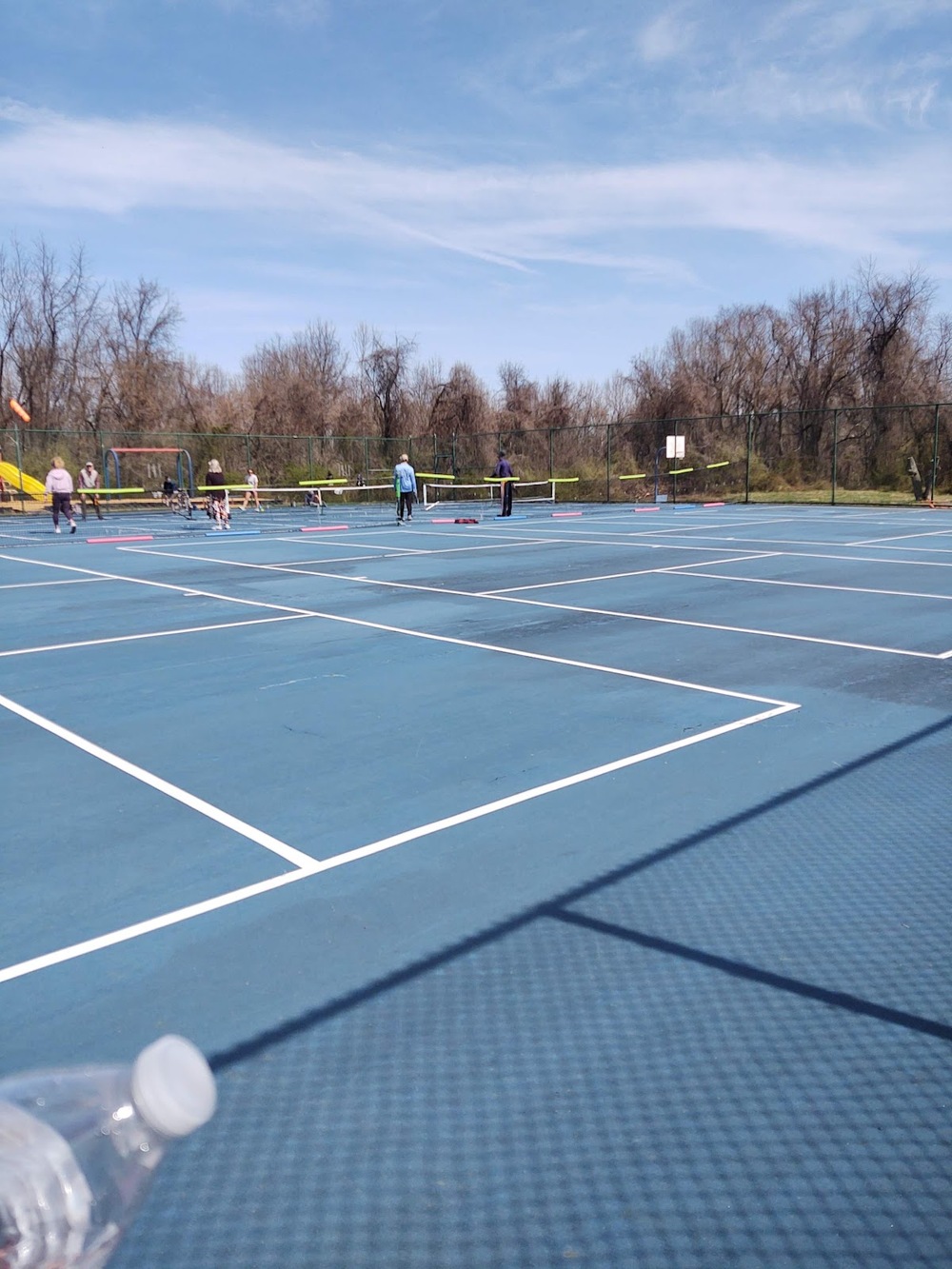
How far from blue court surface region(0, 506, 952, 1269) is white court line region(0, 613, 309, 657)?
3.17 feet

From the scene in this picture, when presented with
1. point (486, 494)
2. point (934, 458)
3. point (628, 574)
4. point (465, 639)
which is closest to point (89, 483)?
point (486, 494)

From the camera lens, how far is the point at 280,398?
54906mm

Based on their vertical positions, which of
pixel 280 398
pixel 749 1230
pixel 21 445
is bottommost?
pixel 749 1230

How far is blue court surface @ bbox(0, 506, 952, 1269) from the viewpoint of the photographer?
2.63 meters

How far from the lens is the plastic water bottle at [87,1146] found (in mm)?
1485

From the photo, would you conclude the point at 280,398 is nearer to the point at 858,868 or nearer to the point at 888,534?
the point at 888,534

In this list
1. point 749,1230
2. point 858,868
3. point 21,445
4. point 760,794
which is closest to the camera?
point 749,1230

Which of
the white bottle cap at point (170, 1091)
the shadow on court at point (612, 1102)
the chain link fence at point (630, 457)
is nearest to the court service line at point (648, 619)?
the shadow on court at point (612, 1102)

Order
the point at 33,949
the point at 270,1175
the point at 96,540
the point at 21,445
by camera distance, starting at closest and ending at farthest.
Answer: the point at 270,1175 → the point at 33,949 → the point at 96,540 → the point at 21,445

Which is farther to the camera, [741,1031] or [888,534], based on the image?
[888,534]

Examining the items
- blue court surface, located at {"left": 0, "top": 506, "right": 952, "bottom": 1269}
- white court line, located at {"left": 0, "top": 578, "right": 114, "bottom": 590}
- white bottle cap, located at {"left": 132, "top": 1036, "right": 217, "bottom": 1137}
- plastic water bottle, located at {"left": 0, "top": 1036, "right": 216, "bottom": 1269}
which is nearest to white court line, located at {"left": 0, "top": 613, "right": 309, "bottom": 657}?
blue court surface, located at {"left": 0, "top": 506, "right": 952, "bottom": 1269}

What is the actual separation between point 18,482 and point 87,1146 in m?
39.4

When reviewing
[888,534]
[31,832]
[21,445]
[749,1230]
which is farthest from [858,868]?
[21,445]

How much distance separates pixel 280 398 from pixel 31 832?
52.3 m
